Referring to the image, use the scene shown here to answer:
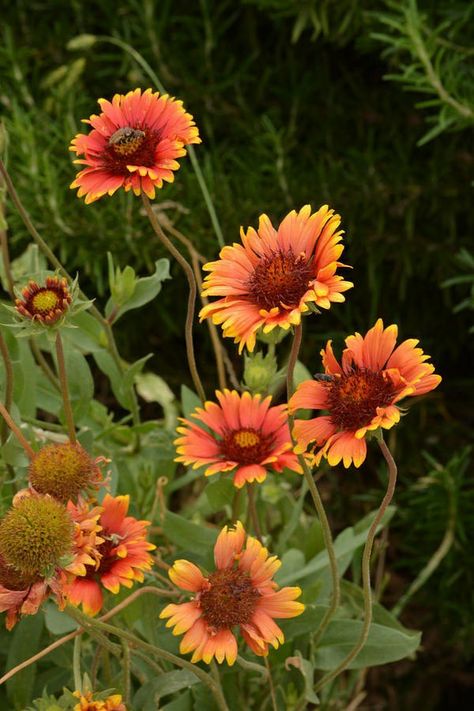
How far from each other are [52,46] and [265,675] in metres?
0.87

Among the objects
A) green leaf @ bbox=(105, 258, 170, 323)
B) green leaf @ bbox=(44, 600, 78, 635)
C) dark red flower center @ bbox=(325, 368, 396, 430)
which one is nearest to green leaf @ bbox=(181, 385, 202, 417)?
green leaf @ bbox=(105, 258, 170, 323)

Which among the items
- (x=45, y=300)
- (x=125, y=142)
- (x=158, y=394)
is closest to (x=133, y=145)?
(x=125, y=142)

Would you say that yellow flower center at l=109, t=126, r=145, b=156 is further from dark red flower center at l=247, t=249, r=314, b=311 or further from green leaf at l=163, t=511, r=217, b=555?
green leaf at l=163, t=511, r=217, b=555

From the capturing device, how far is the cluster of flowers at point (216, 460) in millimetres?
570

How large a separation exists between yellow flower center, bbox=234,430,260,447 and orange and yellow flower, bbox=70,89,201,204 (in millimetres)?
198

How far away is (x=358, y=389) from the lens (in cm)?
59

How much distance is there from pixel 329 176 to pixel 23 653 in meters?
0.67

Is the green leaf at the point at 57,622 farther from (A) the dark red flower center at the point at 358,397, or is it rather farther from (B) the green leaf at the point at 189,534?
(A) the dark red flower center at the point at 358,397

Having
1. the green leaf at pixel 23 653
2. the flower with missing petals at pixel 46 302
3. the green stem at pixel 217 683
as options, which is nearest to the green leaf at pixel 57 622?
the green leaf at pixel 23 653

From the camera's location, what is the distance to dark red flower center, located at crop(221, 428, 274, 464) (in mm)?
745

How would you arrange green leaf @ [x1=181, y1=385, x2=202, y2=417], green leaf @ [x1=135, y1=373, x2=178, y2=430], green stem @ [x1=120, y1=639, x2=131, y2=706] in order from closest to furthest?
green stem @ [x1=120, y1=639, x2=131, y2=706] < green leaf @ [x1=181, y1=385, x2=202, y2=417] < green leaf @ [x1=135, y1=373, x2=178, y2=430]

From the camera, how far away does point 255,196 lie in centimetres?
119

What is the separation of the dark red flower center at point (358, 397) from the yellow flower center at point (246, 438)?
0.16m

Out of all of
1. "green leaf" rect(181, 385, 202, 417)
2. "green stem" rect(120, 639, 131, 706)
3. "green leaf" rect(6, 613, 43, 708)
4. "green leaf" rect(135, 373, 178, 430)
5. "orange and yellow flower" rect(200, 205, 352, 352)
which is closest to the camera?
"orange and yellow flower" rect(200, 205, 352, 352)
